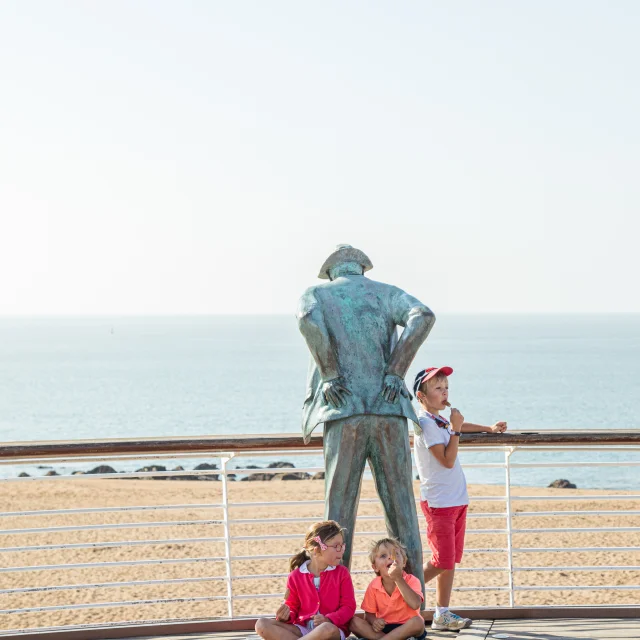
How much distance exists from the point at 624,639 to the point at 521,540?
1105cm

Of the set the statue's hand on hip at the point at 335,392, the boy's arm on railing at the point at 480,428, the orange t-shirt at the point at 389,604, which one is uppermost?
the statue's hand on hip at the point at 335,392

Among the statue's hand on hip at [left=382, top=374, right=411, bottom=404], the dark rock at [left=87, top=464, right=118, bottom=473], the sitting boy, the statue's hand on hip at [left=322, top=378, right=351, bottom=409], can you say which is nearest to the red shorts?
the sitting boy

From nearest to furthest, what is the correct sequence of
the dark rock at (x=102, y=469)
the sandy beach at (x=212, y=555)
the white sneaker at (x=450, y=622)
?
the white sneaker at (x=450, y=622), the sandy beach at (x=212, y=555), the dark rock at (x=102, y=469)

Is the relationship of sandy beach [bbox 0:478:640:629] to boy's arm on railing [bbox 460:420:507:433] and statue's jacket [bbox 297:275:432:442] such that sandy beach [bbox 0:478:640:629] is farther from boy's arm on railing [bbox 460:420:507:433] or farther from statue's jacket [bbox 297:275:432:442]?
statue's jacket [bbox 297:275:432:442]

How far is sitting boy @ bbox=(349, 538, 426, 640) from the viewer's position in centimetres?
477

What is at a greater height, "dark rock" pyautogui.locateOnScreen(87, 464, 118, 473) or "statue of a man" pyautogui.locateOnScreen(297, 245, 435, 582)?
"statue of a man" pyautogui.locateOnScreen(297, 245, 435, 582)

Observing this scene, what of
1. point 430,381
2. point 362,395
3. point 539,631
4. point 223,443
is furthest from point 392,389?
point 539,631

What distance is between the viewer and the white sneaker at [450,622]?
526cm

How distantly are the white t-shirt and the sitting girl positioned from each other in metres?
0.70

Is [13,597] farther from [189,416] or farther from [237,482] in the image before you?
[189,416]

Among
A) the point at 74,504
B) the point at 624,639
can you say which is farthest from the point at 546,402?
the point at 624,639

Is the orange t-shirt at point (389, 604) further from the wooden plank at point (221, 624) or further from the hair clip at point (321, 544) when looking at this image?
the wooden plank at point (221, 624)

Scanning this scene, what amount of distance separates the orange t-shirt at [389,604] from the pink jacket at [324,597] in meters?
0.09

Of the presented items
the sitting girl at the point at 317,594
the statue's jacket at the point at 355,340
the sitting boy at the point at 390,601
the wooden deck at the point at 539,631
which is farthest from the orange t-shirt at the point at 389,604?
the statue's jacket at the point at 355,340
